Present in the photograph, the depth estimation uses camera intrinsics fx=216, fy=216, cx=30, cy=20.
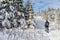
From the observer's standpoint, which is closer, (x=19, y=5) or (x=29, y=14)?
(x=19, y=5)

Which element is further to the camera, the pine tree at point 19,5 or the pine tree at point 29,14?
the pine tree at point 29,14

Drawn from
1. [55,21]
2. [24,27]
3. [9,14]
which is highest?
[9,14]

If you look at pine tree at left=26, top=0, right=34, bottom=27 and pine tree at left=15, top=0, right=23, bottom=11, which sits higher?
pine tree at left=15, top=0, right=23, bottom=11

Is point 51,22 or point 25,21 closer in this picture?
point 25,21

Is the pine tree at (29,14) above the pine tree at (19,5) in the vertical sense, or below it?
below

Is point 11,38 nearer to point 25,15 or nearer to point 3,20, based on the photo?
point 3,20

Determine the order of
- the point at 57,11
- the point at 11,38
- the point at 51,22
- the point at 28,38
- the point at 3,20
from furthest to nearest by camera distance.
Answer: the point at 57,11 → the point at 51,22 → the point at 3,20 → the point at 28,38 → the point at 11,38

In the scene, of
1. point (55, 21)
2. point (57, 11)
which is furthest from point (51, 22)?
point (57, 11)

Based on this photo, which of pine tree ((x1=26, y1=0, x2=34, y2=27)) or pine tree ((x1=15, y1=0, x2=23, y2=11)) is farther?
pine tree ((x1=26, y1=0, x2=34, y2=27))

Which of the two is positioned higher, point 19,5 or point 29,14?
point 19,5

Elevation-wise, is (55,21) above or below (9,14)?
below

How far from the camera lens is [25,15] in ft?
72.6

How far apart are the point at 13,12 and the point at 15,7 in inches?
20.7

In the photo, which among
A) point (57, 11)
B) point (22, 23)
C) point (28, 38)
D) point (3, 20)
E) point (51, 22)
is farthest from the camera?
point (57, 11)
